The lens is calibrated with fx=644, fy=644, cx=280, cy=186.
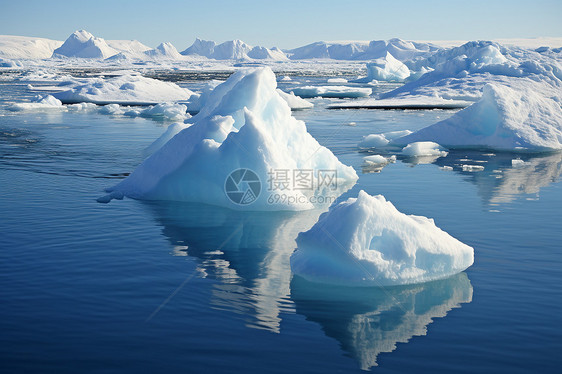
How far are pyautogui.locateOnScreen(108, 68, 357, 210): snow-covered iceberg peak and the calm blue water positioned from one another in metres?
0.43

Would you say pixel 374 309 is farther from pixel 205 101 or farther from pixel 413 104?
pixel 413 104

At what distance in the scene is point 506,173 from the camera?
1642 cm

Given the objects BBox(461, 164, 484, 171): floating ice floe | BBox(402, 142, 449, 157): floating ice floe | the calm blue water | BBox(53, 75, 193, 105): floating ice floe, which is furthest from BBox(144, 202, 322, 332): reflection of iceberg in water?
BBox(53, 75, 193, 105): floating ice floe

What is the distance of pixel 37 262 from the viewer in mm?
8969

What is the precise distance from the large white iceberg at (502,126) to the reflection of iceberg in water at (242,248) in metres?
10.1

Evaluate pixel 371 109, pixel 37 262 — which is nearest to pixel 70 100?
pixel 371 109

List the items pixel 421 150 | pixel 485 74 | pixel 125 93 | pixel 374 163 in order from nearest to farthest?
pixel 374 163 → pixel 421 150 → pixel 485 74 → pixel 125 93

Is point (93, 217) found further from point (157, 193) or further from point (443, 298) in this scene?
point (443, 298)

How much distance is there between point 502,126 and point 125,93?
85.3 ft

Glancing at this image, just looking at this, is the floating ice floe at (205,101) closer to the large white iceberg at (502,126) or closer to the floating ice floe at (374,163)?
the large white iceberg at (502,126)

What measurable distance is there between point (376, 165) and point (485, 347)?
11.5m

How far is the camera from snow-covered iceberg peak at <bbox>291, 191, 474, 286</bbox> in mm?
7812

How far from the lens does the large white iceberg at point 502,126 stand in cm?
2000

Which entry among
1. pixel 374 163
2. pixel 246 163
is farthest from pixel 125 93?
pixel 246 163
